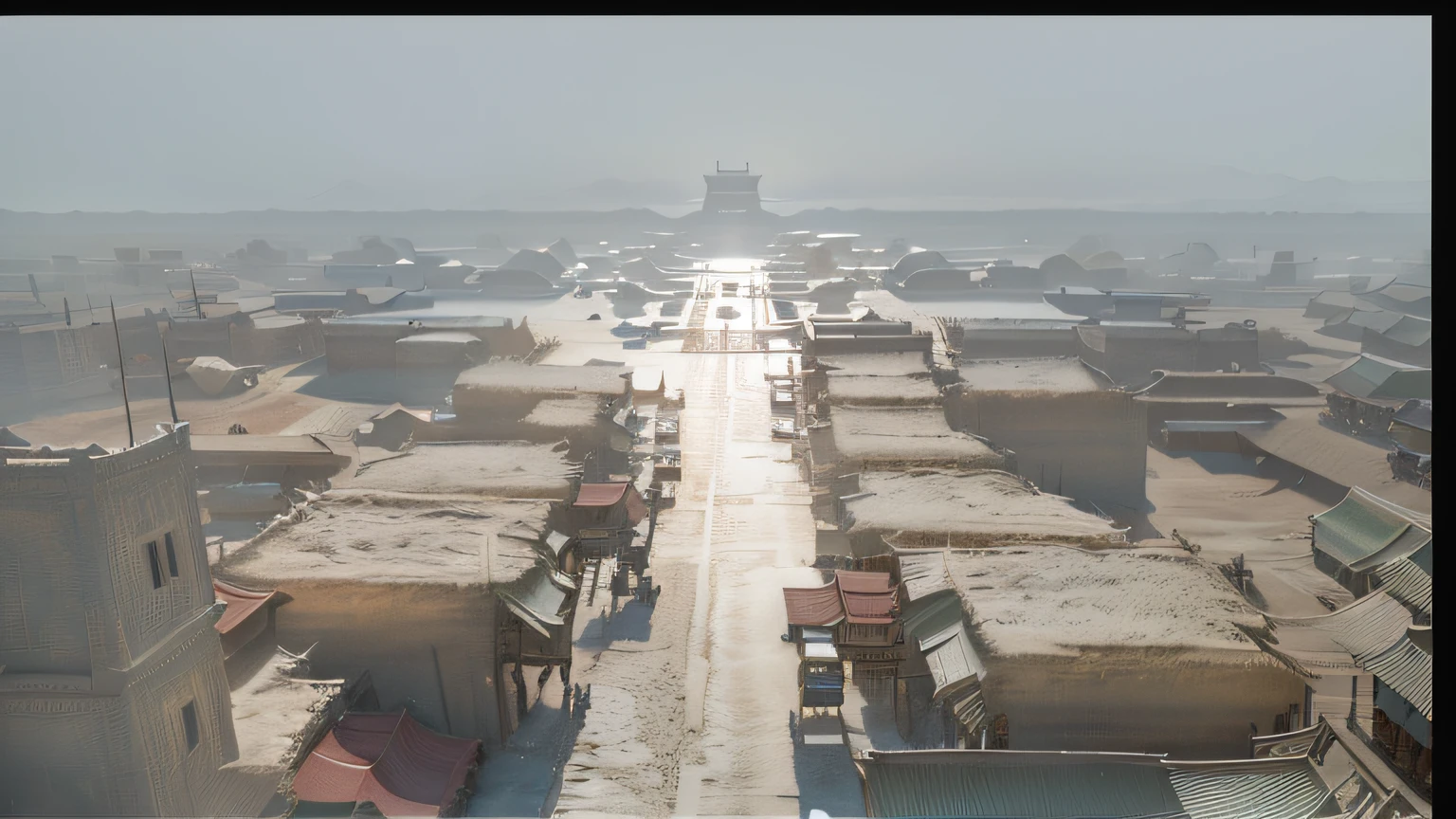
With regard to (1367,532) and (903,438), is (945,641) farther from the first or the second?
(1367,532)

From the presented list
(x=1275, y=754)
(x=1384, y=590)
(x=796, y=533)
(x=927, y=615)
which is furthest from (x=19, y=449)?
(x=1384, y=590)

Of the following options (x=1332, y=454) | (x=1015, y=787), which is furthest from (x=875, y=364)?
(x=1015, y=787)

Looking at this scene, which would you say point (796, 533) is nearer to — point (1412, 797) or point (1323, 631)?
point (1323, 631)

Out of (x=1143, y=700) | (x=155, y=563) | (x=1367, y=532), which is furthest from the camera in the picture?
(x=1367, y=532)

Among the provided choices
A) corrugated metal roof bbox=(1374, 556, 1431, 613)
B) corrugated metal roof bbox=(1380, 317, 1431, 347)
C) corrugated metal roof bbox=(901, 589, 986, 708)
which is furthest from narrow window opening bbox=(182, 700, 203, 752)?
corrugated metal roof bbox=(1380, 317, 1431, 347)

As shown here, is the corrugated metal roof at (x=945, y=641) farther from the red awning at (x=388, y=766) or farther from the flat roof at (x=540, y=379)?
the flat roof at (x=540, y=379)

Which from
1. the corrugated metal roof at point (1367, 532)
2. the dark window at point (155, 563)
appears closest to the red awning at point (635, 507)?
the dark window at point (155, 563)
